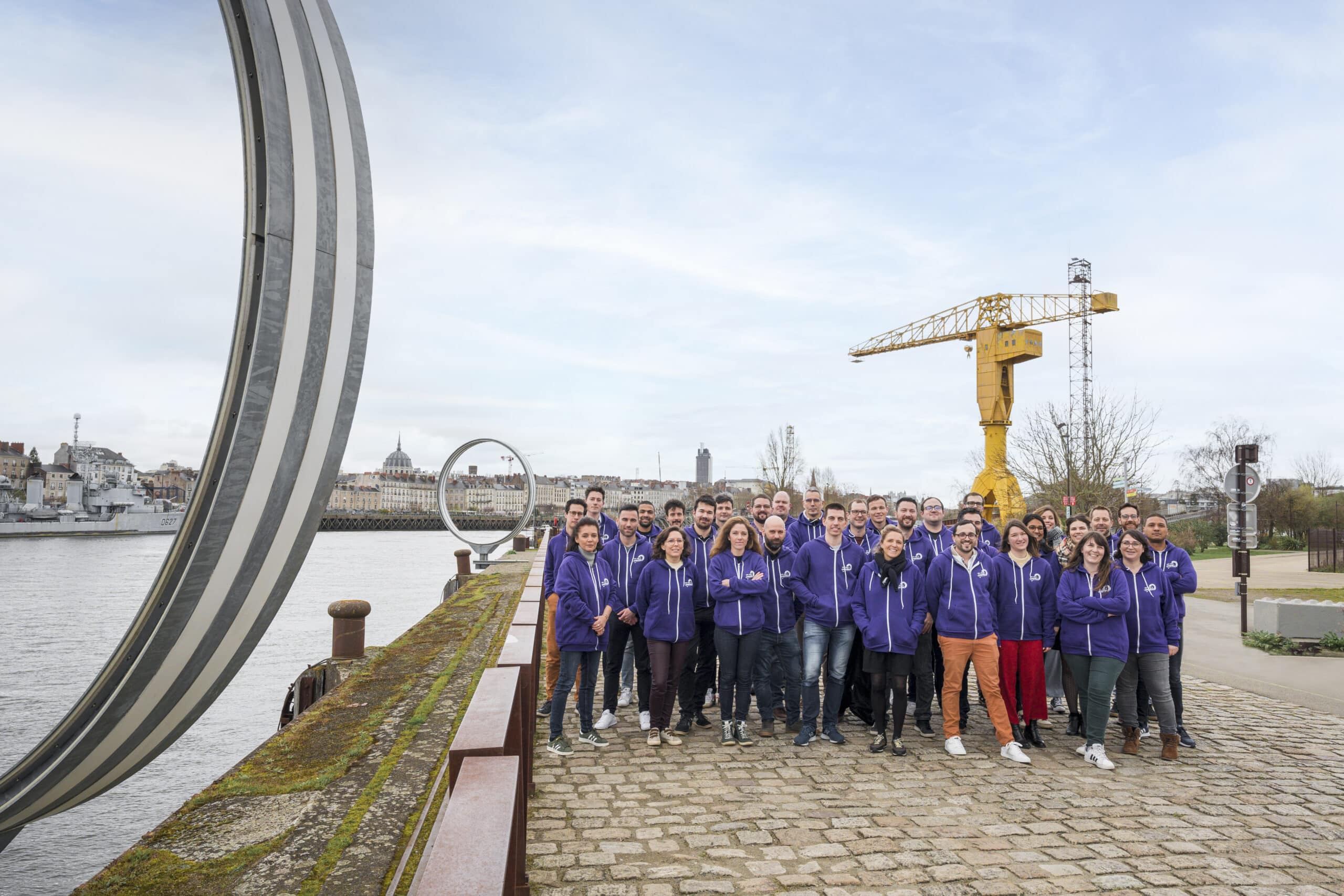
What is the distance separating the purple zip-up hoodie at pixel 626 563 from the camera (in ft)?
24.4

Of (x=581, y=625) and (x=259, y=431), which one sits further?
(x=581, y=625)

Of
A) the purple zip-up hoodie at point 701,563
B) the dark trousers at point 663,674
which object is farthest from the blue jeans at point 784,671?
the dark trousers at point 663,674

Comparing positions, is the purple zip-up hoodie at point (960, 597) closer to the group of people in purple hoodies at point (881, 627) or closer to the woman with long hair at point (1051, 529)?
the group of people in purple hoodies at point (881, 627)

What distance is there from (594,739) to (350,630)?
6620mm

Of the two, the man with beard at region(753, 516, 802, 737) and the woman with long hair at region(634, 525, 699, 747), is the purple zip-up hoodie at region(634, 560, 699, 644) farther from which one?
the man with beard at region(753, 516, 802, 737)

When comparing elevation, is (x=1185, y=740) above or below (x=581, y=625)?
below

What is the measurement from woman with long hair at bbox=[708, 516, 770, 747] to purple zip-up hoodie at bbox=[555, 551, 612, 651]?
0.97m

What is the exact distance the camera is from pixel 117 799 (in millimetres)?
10422

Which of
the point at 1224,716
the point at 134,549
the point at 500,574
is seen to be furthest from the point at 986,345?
the point at 134,549

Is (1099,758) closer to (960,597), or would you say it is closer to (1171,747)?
(1171,747)

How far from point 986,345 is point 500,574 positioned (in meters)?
26.7

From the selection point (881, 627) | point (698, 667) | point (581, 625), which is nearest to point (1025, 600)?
point (881, 627)

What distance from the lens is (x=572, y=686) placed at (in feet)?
21.9

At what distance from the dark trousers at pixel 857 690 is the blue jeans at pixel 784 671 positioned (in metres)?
0.48
